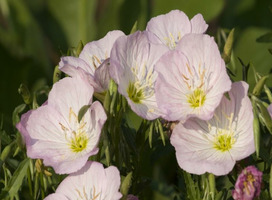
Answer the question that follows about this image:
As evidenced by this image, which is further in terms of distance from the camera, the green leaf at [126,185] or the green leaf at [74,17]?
the green leaf at [74,17]

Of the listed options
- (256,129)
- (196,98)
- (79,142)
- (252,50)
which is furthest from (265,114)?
(252,50)

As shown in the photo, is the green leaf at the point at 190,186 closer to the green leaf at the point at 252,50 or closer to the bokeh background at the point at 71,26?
the green leaf at the point at 252,50

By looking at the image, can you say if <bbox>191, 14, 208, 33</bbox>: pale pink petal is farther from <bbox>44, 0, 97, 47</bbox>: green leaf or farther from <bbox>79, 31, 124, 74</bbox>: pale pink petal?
<bbox>44, 0, 97, 47</bbox>: green leaf

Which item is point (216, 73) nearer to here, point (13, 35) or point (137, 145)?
point (137, 145)

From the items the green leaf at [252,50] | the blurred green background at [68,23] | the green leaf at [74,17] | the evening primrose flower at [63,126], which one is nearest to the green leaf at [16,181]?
the evening primrose flower at [63,126]

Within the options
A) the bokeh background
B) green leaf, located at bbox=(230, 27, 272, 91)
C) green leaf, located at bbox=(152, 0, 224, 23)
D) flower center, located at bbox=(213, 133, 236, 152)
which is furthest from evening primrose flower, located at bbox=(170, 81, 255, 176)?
green leaf, located at bbox=(152, 0, 224, 23)

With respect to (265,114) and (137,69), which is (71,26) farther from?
(265,114)
